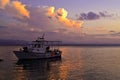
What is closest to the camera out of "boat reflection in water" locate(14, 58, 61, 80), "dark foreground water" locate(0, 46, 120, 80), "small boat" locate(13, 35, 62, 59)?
"boat reflection in water" locate(14, 58, 61, 80)

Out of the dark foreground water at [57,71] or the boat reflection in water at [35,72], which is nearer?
the boat reflection in water at [35,72]

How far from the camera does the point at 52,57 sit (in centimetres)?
9219

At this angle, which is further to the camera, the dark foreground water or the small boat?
the small boat

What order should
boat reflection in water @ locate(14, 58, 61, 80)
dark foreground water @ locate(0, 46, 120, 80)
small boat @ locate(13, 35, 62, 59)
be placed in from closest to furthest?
1. boat reflection in water @ locate(14, 58, 61, 80)
2. dark foreground water @ locate(0, 46, 120, 80)
3. small boat @ locate(13, 35, 62, 59)

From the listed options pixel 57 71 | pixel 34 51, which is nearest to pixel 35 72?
pixel 57 71

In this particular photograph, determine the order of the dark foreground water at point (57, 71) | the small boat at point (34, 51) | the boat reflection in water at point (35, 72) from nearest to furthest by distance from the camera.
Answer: the boat reflection in water at point (35, 72) → the dark foreground water at point (57, 71) → the small boat at point (34, 51)

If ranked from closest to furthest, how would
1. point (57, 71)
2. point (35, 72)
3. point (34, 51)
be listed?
point (35, 72) → point (57, 71) → point (34, 51)

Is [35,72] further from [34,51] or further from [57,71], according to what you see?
[34,51]

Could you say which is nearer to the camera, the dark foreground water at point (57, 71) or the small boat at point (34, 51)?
the dark foreground water at point (57, 71)

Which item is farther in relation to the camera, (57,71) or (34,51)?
(34,51)

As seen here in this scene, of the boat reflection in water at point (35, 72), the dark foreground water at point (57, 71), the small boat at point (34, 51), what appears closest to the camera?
the boat reflection in water at point (35, 72)

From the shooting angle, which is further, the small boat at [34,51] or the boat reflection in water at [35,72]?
the small boat at [34,51]

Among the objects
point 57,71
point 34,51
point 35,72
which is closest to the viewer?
point 35,72

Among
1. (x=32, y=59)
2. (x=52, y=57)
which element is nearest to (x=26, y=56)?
(x=32, y=59)
